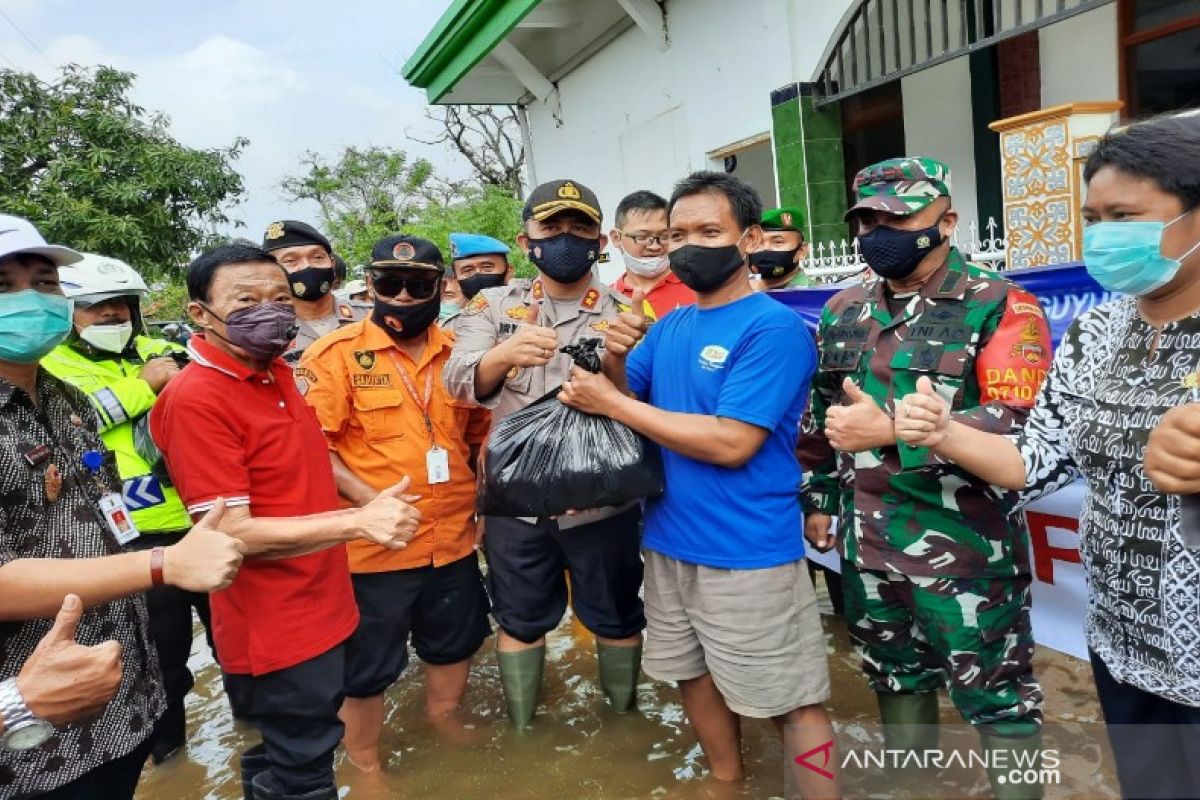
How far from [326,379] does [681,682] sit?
1711 millimetres

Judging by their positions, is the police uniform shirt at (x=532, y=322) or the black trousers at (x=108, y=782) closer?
the black trousers at (x=108, y=782)

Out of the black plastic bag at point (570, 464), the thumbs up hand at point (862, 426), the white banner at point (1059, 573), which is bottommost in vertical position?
the white banner at point (1059, 573)

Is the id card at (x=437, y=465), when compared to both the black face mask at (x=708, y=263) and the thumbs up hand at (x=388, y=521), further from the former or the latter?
the black face mask at (x=708, y=263)

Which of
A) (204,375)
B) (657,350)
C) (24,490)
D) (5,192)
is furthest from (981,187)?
(5,192)

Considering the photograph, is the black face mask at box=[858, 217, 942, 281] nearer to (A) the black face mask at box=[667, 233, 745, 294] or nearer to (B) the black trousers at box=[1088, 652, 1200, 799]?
(A) the black face mask at box=[667, 233, 745, 294]

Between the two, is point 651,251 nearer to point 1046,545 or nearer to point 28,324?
point 1046,545

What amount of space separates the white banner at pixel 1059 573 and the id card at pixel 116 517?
2.86m

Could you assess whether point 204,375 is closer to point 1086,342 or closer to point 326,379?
point 326,379

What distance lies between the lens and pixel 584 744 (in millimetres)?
3229

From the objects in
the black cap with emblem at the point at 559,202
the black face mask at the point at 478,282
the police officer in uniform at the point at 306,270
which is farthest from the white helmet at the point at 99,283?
the black face mask at the point at 478,282

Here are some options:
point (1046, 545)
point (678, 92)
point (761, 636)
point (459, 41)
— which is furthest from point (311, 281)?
point (459, 41)

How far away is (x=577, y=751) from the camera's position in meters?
3.18

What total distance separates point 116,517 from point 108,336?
168 centimetres

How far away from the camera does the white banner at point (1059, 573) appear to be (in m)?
2.69
